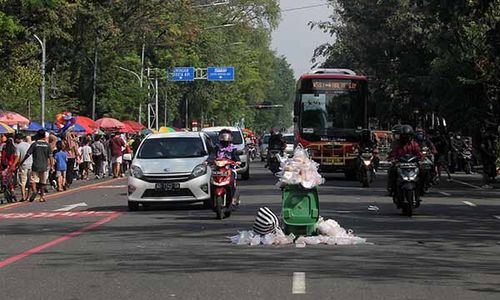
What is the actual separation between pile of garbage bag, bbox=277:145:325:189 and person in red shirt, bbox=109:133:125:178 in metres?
24.2

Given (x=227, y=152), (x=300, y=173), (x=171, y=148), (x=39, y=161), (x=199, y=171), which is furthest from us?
(x=39, y=161)

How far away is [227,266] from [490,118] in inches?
938

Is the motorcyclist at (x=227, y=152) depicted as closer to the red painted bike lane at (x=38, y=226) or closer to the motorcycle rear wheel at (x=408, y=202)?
the red painted bike lane at (x=38, y=226)

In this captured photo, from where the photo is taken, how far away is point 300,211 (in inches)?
548

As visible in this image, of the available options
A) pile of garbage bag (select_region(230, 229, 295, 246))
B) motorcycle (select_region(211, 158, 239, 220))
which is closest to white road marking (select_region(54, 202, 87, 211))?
motorcycle (select_region(211, 158, 239, 220))

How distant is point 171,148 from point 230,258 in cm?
920

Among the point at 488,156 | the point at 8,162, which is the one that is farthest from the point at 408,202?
the point at 488,156

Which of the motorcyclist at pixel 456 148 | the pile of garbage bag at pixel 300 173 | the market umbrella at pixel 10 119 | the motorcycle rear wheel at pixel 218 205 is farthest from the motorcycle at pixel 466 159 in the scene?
the pile of garbage bag at pixel 300 173

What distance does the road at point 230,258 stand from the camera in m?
9.62

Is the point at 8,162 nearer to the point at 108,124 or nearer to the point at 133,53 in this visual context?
the point at 108,124

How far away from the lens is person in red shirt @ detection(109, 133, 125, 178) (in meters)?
37.7

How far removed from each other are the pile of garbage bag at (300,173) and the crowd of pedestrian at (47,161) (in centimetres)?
1066

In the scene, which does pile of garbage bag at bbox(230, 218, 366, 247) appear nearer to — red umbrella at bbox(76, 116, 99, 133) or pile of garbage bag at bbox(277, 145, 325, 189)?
pile of garbage bag at bbox(277, 145, 325, 189)

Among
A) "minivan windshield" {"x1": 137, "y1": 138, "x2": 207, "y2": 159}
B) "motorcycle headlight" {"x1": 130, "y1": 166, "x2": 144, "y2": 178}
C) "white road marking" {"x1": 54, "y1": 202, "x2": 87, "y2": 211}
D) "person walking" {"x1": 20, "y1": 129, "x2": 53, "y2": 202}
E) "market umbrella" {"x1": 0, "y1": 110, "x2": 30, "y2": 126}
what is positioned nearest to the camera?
"motorcycle headlight" {"x1": 130, "y1": 166, "x2": 144, "y2": 178}
